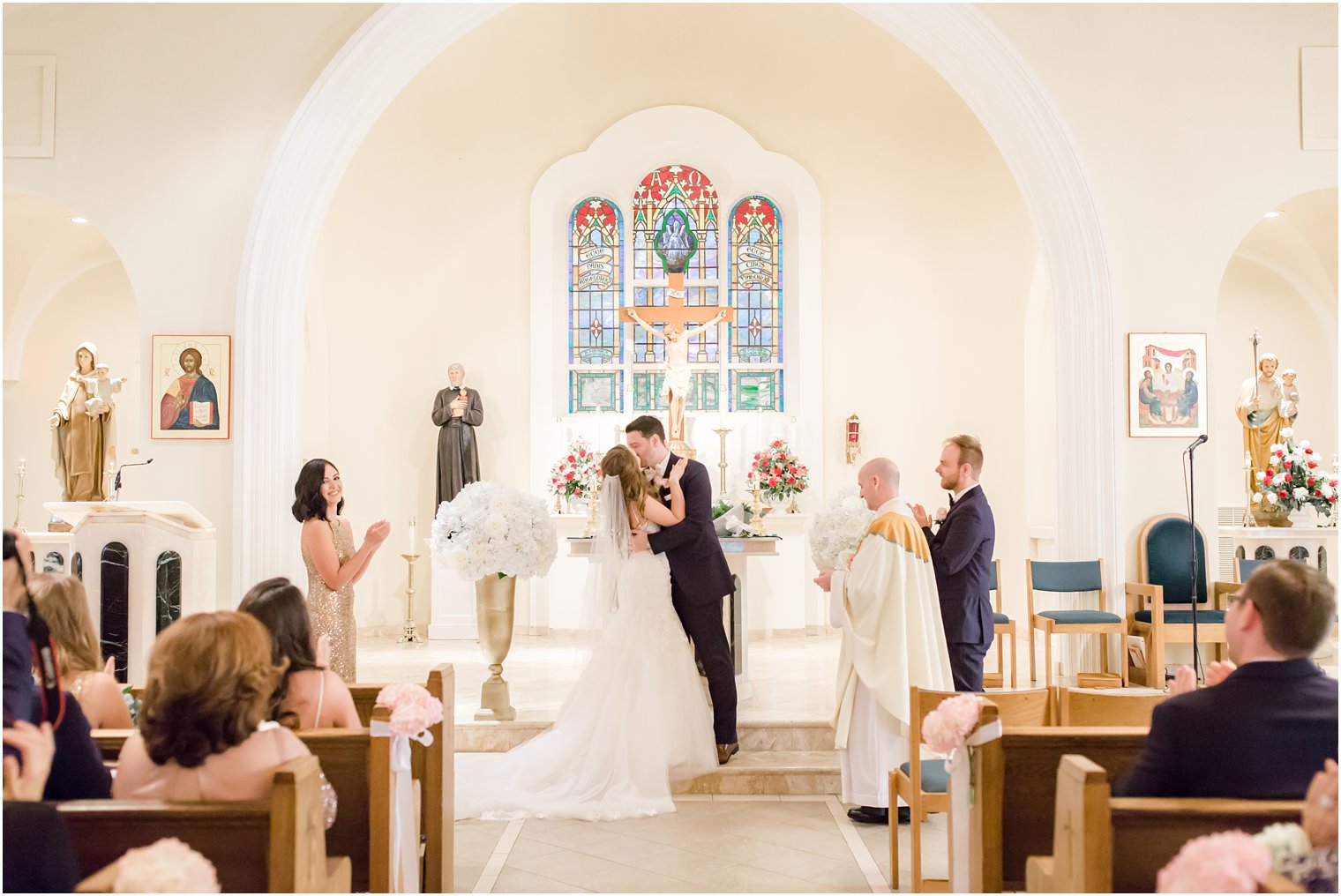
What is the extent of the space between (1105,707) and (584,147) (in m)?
8.68

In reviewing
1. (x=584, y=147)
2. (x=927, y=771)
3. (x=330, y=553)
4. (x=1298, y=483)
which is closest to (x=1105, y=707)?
Answer: (x=927, y=771)

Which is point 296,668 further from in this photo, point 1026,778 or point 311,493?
point 1026,778

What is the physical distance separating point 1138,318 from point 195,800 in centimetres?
653

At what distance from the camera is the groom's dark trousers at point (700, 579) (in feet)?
18.2

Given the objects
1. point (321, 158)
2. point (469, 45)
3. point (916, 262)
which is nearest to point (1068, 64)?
point (916, 262)

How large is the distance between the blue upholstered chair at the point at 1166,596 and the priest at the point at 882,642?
2.61 m

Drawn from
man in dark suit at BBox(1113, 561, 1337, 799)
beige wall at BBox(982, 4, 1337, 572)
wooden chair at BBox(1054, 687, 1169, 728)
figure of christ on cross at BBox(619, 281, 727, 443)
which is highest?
beige wall at BBox(982, 4, 1337, 572)

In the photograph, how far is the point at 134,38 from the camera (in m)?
6.98

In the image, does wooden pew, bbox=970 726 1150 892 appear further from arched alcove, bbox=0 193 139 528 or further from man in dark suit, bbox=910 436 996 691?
arched alcove, bbox=0 193 139 528

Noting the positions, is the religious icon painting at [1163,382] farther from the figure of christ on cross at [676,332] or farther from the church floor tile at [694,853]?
the figure of christ on cross at [676,332]

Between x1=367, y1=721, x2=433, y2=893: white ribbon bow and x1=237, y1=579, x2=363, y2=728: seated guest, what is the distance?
133mm

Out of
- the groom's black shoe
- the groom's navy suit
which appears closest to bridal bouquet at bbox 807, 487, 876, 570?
the groom's navy suit

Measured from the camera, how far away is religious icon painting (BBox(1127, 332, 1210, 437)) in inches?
282

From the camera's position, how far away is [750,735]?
6156 mm
